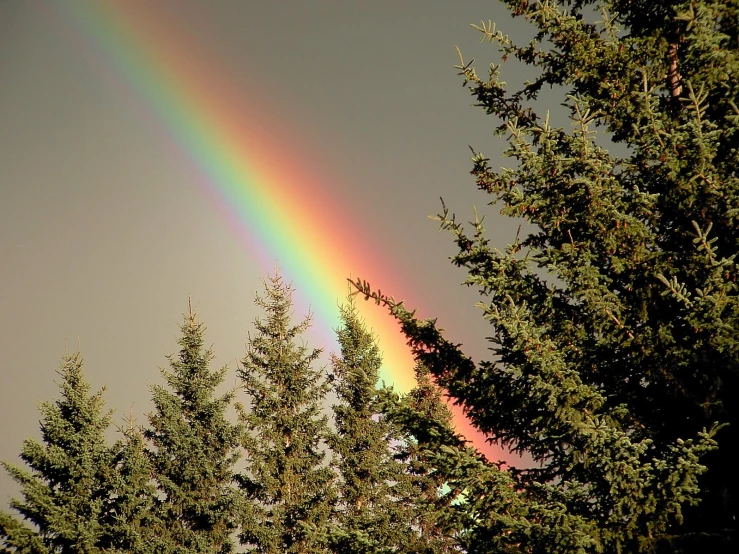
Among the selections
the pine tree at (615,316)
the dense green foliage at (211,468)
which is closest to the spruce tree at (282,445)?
the dense green foliage at (211,468)

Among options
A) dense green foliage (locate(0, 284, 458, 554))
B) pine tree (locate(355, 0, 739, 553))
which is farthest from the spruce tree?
pine tree (locate(355, 0, 739, 553))

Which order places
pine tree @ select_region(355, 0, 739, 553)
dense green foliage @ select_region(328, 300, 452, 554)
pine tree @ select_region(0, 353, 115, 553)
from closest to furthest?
1. pine tree @ select_region(355, 0, 739, 553)
2. pine tree @ select_region(0, 353, 115, 553)
3. dense green foliage @ select_region(328, 300, 452, 554)

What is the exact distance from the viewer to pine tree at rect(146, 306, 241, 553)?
2380 cm

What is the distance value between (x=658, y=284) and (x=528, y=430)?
2.22m

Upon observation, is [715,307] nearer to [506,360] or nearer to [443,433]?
[506,360]

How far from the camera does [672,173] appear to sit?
6926 mm

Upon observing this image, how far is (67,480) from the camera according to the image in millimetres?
22734

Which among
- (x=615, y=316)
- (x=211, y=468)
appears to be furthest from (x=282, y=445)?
(x=615, y=316)

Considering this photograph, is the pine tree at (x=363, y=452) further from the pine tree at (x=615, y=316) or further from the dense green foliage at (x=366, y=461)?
the pine tree at (x=615, y=316)

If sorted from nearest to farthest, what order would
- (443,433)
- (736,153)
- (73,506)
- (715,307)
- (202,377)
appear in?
(715,307) → (736,153) → (443,433) → (73,506) → (202,377)

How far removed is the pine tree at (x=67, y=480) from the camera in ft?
71.5

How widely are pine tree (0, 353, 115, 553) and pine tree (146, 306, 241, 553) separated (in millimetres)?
2151

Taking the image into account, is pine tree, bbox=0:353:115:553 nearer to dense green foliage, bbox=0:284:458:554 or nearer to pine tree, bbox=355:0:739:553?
dense green foliage, bbox=0:284:458:554

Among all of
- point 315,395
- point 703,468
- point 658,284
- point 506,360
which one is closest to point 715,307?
point 658,284
